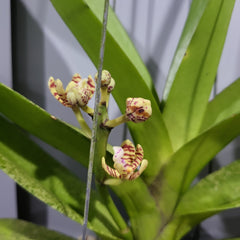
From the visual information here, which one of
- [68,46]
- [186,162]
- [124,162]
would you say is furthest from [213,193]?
[68,46]

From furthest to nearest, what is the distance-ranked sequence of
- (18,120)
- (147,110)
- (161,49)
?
(161,49), (18,120), (147,110)

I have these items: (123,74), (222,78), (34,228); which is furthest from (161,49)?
(34,228)

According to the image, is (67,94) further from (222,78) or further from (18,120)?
(222,78)

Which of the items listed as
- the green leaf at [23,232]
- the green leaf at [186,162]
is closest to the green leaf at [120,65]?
the green leaf at [186,162]

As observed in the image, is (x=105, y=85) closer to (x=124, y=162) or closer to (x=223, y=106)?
(x=124, y=162)

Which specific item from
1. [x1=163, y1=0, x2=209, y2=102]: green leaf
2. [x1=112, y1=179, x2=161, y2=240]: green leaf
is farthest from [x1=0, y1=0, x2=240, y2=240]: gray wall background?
[x1=112, y1=179, x2=161, y2=240]: green leaf

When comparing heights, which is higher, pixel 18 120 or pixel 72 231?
pixel 18 120
